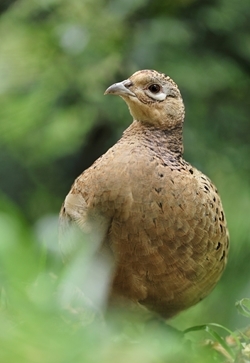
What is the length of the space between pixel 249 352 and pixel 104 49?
1.96 m

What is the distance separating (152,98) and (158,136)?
0.13 meters

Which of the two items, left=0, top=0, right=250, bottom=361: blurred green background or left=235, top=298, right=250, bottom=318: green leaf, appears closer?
left=235, top=298, right=250, bottom=318: green leaf

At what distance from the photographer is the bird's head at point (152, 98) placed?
1.98 metres

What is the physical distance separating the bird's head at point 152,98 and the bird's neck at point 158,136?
0.02m

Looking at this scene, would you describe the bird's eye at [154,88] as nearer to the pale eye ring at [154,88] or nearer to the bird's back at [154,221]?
the pale eye ring at [154,88]

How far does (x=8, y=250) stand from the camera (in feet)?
1.14

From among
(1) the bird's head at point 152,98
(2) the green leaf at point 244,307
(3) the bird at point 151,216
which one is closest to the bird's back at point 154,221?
(3) the bird at point 151,216

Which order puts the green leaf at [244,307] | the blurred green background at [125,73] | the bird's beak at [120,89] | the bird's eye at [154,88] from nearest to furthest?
the green leaf at [244,307] → the bird's beak at [120,89] → the bird's eye at [154,88] → the blurred green background at [125,73]

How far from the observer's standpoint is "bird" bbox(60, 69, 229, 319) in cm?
169

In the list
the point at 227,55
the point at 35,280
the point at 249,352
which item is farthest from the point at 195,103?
the point at 35,280

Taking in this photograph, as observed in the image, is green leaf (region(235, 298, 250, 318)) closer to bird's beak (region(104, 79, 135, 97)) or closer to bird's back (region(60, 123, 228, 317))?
bird's back (region(60, 123, 228, 317))

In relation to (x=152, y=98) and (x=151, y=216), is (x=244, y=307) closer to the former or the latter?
(x=151, y=216)

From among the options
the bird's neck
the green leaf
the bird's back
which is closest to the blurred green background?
the bird's neck

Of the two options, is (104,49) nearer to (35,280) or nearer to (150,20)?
(150,20)
